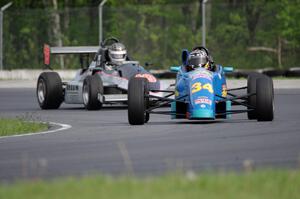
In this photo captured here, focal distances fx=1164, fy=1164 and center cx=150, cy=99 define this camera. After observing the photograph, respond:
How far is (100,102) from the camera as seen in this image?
2400 cm

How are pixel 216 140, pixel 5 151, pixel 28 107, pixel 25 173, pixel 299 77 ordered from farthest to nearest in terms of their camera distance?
pixel 299 77 → pixel 28 107 → pixel 216 140 → pixel 5 151 → pixel 25 173

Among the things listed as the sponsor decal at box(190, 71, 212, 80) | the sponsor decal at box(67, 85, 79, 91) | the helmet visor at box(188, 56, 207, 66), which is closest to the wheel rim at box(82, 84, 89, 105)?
the sponsor decal at box(67, 85, 79, 91)

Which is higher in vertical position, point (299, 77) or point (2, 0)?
point (2, 0)

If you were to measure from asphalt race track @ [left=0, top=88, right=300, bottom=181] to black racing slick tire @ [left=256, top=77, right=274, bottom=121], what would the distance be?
9.1 inches

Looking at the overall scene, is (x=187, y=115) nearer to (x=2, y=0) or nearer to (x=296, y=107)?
(x=296, y=107)

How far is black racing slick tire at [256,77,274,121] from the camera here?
704 inches

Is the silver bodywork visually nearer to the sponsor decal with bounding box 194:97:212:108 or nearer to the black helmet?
the black helmet

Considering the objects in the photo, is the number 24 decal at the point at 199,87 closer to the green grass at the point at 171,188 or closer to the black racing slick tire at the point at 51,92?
the black racing slick tire at the point at 51,92

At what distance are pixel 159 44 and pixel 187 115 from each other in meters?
24.7

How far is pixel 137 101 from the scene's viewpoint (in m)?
17.8

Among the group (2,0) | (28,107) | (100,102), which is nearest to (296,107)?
(100,102)

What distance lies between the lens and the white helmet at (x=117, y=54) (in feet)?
84.1

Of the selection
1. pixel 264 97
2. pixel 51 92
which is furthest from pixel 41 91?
pixel 264 97

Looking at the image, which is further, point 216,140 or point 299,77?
point 299,77
